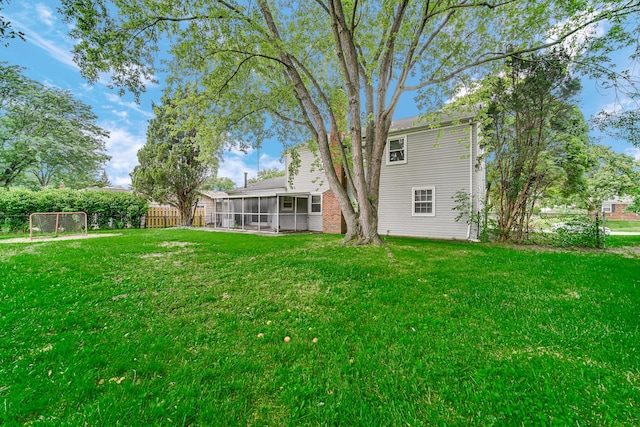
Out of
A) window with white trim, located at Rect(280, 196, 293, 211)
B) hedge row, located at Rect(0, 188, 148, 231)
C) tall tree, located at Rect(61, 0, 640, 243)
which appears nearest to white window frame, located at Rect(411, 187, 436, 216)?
tall tree, located at Rect(61, 0, 640, 243)

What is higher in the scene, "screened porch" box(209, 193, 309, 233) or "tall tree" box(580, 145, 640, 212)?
Result: "tall tree" box(580, 145, 640, 212)

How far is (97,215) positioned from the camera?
15906mm

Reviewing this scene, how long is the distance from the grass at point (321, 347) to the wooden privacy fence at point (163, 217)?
46.9 feet

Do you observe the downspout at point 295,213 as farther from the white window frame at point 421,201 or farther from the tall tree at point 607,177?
the tall tree at point 607,177

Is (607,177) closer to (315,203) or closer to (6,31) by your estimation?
(315,203)

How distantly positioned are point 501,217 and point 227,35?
11076 millimetres

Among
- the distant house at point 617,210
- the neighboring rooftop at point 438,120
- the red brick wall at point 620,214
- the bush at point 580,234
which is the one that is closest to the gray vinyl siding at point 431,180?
the neighboring rooftop at point 438,120

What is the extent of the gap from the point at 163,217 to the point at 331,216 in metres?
13.3

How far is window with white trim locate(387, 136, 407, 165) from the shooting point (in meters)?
12.2

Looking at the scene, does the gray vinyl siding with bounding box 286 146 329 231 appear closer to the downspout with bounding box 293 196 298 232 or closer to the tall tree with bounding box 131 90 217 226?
the downspout with bounding box 293 196 298 232

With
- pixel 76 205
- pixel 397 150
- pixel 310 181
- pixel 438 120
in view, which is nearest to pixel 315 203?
pixel 310 181

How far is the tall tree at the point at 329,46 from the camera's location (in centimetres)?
661

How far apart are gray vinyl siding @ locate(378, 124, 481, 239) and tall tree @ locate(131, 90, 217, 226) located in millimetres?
11484

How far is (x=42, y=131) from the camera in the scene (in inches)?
709
